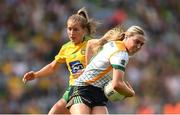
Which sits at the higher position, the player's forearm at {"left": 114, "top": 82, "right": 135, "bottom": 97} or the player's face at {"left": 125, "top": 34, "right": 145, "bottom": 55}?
the player's face at {"left": 125, "top": 34, "right": 145, "bottom": 55}

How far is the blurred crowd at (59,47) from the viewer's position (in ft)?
43.8

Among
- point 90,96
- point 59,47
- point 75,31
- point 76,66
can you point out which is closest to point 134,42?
point 90,96

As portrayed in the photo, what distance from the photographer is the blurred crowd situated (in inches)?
525

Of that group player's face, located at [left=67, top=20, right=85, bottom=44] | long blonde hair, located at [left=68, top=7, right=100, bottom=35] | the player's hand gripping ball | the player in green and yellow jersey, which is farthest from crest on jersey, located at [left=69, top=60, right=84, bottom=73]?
the player's hand gripping ball

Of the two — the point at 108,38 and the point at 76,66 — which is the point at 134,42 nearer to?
the point at 108,38

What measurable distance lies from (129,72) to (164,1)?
3.11 meters

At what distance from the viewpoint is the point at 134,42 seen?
702 centimetres

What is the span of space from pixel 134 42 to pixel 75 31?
3.00ft

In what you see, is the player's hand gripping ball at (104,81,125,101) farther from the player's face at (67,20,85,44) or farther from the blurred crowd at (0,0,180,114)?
the blurred crowd at (0,0,180,114)

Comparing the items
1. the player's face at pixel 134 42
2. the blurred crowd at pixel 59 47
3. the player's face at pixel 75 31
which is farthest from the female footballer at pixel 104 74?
the blurred crowd at pixel 59 47

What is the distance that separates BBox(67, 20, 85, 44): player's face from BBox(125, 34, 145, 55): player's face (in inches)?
32.7

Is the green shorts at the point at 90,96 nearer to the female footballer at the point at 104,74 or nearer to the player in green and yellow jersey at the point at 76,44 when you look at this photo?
the female footballer at the point at 104,74

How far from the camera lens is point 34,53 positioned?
13.9 meters

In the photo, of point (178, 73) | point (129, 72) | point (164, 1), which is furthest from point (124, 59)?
point (164, 1)
